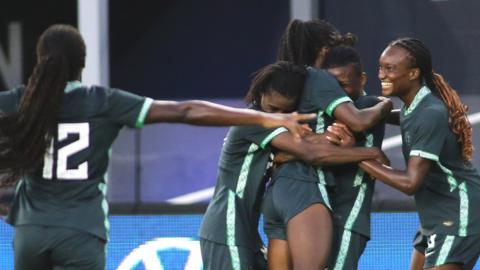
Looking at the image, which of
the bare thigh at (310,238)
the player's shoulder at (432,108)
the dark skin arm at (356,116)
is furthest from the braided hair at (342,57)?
the bare thigh at (310,238)

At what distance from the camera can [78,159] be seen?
193 inches

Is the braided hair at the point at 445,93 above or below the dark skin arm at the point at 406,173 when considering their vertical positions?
above

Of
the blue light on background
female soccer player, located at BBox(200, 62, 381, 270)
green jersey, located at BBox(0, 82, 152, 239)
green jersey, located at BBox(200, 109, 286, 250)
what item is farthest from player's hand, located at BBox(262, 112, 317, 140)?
the blue light on background

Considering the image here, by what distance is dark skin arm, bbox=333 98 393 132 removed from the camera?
18.7 ft

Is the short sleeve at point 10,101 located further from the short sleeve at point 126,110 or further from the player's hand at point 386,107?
the player's hand at point 386,107

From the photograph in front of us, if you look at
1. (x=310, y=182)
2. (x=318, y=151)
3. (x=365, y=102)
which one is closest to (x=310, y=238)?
(x=310, y=182)

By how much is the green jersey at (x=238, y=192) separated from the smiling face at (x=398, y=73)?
61 centimetres

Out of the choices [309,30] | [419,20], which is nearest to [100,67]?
[419,20]

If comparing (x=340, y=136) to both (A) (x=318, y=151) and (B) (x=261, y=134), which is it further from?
(B) (x=261, y=134)

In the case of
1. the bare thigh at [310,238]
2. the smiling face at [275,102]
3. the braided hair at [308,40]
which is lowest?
the bare thigh at [310,238]

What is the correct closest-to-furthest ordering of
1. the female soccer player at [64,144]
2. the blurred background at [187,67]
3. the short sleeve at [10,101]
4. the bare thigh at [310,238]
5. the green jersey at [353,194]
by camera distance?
the female soccer player at [64,144], the short sleeve at [10,101], the bare thigh at [310,238], the green jersey at [353,194], the blurred background at [187,67]

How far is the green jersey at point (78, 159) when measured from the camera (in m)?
4.88

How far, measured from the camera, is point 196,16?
12375 mm

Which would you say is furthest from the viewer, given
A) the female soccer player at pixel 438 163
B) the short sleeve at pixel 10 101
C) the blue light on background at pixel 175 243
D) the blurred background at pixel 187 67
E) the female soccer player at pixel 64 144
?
the blurred background at pixel 187 67
